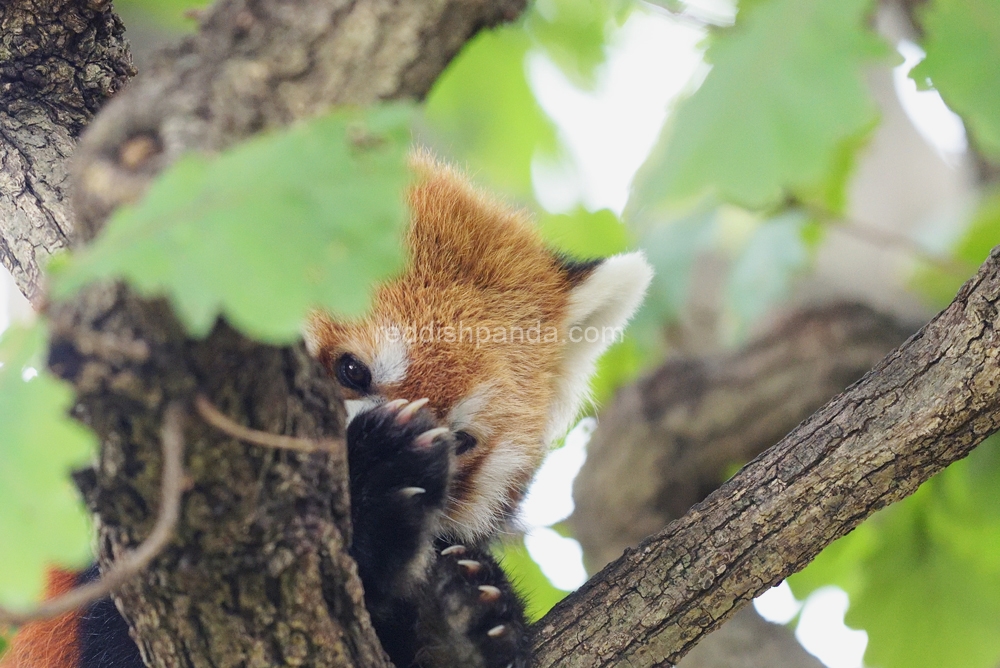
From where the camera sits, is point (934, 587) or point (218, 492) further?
point (934, 587)

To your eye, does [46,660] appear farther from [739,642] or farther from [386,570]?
[739,642]

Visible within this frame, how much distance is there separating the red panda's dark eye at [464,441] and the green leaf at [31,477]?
1.30 metres

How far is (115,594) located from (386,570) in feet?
1.75

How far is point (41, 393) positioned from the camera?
0.88m

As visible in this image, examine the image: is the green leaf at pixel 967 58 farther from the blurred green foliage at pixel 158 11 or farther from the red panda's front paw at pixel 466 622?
the blurred green foliage at pixel 158 11

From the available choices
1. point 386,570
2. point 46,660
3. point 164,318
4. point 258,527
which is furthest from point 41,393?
point 46,660

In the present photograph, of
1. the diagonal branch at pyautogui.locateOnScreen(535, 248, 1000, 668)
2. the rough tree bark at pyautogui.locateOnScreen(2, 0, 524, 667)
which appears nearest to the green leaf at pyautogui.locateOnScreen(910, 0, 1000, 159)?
the diagonal branch at pyautogui.locateOnScreen(535, 248, 1000, 668)

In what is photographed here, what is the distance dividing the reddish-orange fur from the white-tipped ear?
5cm

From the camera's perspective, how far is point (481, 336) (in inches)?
84.9

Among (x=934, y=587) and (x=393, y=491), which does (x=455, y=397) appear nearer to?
(x=393, y=491)

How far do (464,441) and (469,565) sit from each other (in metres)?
0.35

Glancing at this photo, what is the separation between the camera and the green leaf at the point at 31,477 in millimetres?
868

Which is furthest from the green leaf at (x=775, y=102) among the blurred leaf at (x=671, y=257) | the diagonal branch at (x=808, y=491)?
the blurred leaf at (x=671, y=257)

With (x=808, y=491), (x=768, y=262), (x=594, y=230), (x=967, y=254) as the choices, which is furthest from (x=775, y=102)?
(x=594, y=230)
